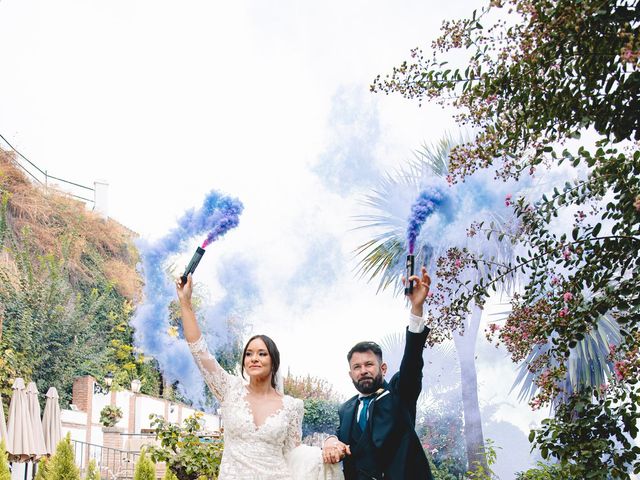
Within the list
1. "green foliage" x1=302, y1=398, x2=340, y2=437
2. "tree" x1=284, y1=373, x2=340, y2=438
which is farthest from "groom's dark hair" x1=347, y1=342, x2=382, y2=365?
"green foliage" x1=302, y1=398, x2=340, y2=437

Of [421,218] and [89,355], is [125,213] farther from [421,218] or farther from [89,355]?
[421,218]

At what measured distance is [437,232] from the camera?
17.8 m

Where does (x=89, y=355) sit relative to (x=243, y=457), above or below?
above

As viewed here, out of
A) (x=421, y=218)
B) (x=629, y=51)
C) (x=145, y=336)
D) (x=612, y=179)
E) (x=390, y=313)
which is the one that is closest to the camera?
(x=629, y=51)

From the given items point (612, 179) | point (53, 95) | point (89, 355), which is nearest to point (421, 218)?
point (612, 179)

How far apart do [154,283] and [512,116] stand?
16384 mm

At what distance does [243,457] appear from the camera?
2.75 m

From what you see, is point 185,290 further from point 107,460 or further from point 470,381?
point 470,381

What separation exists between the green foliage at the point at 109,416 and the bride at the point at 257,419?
12.9 meters

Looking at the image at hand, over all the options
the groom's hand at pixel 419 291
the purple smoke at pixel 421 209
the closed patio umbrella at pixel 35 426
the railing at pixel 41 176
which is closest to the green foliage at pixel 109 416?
the closed patio umbrella at pixel 35 426

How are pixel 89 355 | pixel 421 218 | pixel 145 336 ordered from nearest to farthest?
pixel 421 218 < pixel 89 355 < pixel 145 336

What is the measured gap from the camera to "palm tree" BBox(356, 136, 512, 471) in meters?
17.4

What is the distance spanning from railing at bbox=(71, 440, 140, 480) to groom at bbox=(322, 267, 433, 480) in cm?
1096

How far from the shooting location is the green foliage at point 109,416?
1497 centimetres
